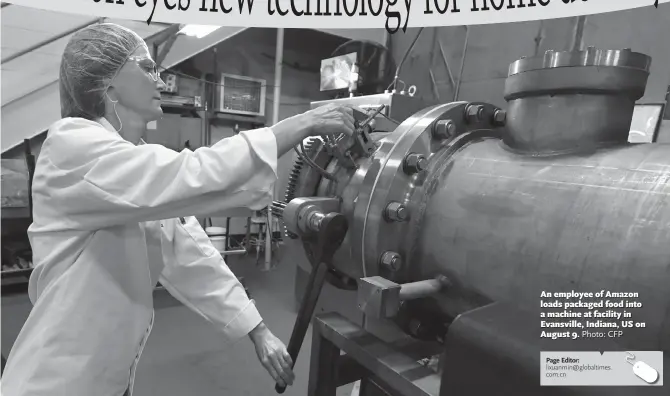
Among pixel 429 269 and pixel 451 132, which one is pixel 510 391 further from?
pixel 451 132

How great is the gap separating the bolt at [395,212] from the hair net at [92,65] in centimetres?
59

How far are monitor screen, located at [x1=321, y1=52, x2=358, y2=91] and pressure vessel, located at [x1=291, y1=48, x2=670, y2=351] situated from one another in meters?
1.65

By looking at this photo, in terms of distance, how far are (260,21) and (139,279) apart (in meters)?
0.71

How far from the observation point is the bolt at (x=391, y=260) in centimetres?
69

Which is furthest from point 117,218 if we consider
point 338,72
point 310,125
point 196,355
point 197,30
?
point 197,30

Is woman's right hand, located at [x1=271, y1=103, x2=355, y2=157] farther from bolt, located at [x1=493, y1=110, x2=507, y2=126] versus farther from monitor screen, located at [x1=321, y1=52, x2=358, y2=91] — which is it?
monitor screen, located at [x1=321, y1=52, x2=358, y2=91]

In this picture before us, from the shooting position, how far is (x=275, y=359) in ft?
2.73

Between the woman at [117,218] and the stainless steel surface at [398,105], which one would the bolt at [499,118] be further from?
the stainless steel surface at [398,105]

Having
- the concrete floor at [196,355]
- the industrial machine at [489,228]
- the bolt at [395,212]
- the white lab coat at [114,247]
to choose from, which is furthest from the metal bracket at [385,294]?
the concrete floor at [196,355]

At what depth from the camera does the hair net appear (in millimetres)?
754

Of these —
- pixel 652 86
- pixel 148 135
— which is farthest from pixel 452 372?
pixel 148 135

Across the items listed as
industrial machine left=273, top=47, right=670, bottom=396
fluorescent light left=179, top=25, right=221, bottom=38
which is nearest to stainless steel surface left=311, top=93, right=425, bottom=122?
industrial machine left=273, top=47, right=670, bottom=396

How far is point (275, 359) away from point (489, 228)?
51 centimetres

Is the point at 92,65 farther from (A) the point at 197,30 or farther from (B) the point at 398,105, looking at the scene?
(A) the point at 197,30
